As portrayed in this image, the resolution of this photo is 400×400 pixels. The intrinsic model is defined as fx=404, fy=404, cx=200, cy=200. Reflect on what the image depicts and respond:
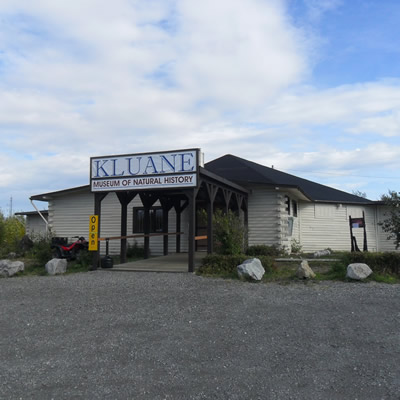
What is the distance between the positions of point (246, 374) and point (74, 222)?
51.8 feet

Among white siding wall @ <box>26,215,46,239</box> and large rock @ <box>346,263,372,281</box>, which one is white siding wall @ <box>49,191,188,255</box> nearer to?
white siding wall @ <box>26,215,46,239</box>

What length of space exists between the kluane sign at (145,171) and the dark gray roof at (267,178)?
6.46 metres

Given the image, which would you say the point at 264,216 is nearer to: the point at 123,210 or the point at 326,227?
the point at 326,227

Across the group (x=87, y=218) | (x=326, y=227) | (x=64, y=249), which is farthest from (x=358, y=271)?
(x=87, y=218)

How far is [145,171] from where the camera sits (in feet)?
38.7

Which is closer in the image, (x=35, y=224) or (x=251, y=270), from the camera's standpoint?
(x=251, y=270)

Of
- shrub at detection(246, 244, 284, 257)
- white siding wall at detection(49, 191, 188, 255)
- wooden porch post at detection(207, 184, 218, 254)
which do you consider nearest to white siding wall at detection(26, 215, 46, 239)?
white siding wall at detection(49, 191, 188, 255)

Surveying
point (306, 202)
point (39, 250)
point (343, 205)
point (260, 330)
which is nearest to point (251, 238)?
point (306, 202)

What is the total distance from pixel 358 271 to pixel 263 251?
606 centimetres

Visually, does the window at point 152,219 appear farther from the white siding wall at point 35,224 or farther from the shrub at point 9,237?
the white siding wall at point 35,224

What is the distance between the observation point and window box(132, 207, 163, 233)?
1748 centimetres

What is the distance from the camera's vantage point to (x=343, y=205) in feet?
64.1

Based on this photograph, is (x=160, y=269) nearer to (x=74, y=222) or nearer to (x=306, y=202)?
(x=74, y=222)

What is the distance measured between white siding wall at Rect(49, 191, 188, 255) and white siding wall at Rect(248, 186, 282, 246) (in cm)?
300
